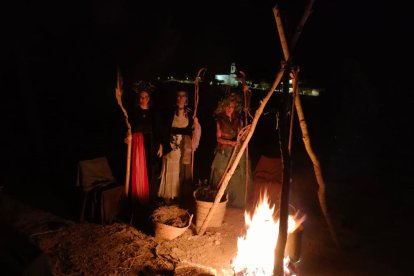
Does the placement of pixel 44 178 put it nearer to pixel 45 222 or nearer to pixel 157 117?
pixel 45 222

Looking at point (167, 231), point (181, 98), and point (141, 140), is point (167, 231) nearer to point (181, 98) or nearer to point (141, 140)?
point (141, 140)

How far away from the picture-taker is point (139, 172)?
19.6 ft

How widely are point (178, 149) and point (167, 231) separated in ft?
5.53

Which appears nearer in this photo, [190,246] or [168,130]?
[190,246]

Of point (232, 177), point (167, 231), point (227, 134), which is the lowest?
point (167, 231)

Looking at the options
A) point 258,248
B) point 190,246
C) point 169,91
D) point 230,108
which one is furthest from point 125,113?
point 169,91

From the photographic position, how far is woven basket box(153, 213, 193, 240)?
511 cm

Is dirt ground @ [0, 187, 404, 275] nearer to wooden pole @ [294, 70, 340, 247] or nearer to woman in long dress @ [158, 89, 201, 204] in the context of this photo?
wooden pole @ [294, 70, 340, 247]

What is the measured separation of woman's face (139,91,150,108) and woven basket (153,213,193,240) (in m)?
2.10

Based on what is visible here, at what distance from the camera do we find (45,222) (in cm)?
582

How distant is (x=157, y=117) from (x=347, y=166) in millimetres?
5342

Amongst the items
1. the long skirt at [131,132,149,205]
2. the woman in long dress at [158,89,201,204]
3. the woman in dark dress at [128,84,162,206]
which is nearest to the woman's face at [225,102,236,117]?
the woman in long dress at [158,89,201,204]

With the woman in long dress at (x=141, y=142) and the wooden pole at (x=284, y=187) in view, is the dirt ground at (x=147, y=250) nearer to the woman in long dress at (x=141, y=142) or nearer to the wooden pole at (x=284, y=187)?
the woman in long dress at (x=141, y=142)

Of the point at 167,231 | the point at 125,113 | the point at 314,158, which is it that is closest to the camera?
the point at 314,158
